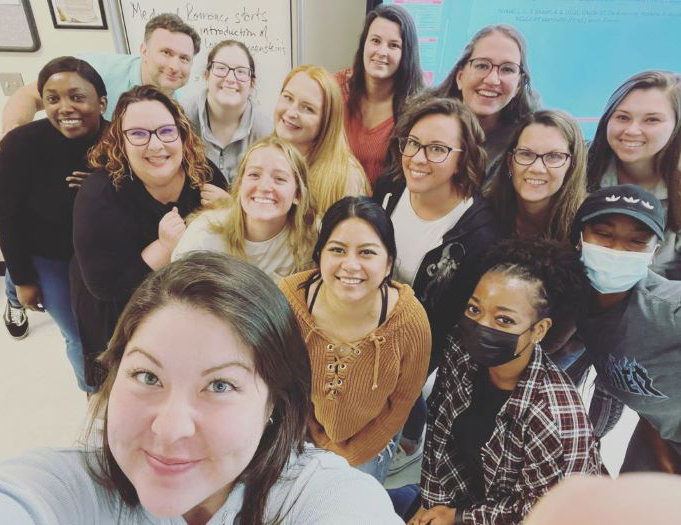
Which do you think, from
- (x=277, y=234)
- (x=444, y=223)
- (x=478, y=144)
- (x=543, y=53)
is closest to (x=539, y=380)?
(x=444, y=223)

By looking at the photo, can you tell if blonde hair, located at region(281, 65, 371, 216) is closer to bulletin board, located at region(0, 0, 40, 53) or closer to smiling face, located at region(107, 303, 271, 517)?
smiling face, located at region(107, 303, 271, 517)

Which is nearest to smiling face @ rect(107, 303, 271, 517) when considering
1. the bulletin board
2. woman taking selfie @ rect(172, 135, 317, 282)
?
woman taking selfie @ rect(172, 135, 317, 282)

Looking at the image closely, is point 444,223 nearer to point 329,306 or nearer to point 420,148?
point 420,148

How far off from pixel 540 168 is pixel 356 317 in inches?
34.5

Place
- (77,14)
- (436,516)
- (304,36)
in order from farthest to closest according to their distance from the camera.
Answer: (304,36), (77,14), (436,516)

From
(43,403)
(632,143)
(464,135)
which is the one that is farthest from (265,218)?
(43,403)

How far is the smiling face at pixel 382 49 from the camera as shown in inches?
78.5

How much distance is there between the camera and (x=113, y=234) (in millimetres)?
1559

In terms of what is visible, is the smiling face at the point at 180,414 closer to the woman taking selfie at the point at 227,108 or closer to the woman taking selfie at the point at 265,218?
the woman taking selfie at the point at 265,218

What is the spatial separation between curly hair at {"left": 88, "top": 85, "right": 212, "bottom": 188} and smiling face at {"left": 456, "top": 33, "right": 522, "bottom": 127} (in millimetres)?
1225

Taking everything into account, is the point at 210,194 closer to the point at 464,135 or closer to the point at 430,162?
the point at 430,162

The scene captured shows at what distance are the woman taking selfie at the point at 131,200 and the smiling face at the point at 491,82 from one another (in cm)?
123

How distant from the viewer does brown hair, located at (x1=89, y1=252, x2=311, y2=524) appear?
752mm

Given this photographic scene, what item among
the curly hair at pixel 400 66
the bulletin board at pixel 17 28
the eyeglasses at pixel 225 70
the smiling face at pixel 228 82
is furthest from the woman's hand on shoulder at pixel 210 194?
the bulletin board at pixel 17 28
